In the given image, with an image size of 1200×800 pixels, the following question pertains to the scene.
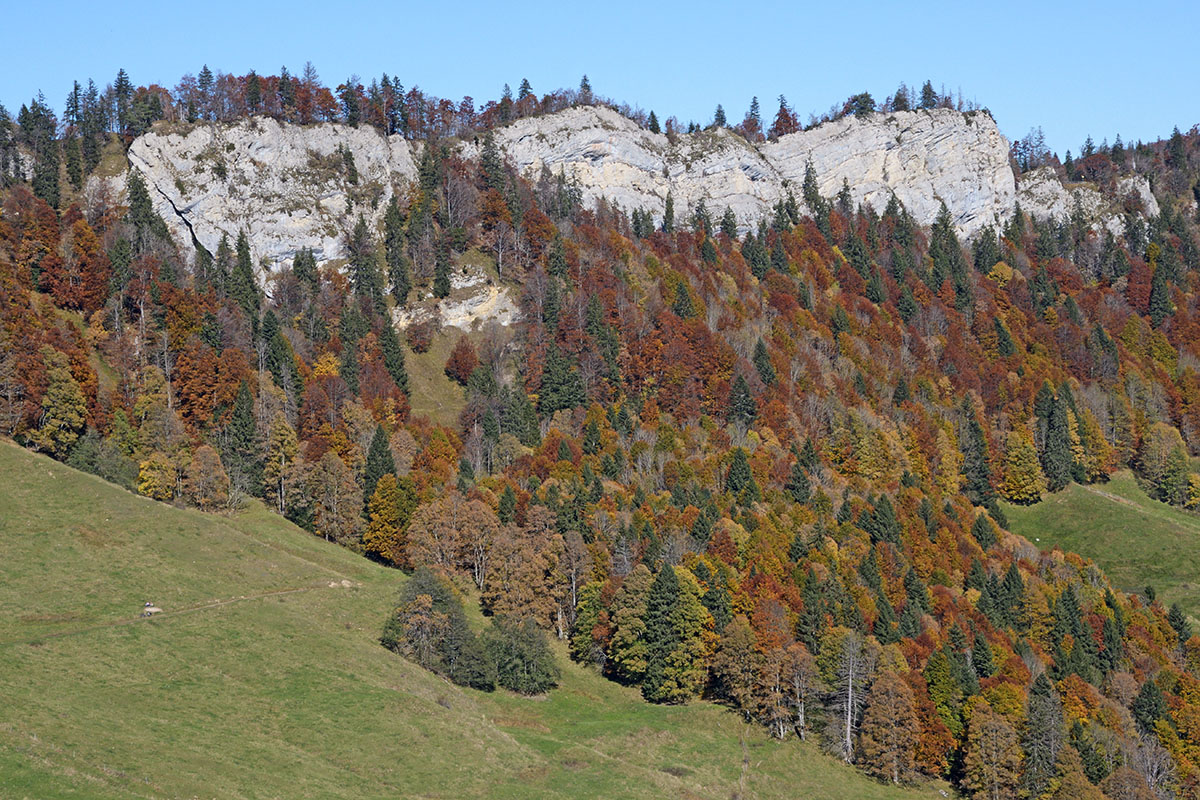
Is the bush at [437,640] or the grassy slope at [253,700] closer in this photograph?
the grassy slope at [253,700]

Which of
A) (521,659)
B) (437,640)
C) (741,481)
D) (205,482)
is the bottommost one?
(521,659)

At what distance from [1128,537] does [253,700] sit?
13491 cm

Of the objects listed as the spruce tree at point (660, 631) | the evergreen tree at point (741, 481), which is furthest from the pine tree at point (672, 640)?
the evergreen tree at point (741, 481)

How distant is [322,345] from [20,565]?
8961cm

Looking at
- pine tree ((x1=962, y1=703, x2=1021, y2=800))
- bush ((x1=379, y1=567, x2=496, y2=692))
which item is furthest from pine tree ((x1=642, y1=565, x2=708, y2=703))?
pine tree ((x1=962, y1=703, x2=1021, y2=800))

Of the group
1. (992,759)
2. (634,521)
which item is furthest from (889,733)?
(634,521)

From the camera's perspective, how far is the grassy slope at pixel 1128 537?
17000 centimetres

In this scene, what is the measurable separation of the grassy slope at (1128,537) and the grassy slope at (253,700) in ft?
243

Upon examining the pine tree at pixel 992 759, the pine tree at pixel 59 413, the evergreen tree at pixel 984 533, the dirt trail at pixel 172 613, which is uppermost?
the pine tree at pixel 59 413

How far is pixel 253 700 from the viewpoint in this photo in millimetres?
92750

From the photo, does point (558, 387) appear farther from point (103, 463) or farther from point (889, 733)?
point (889, 733)

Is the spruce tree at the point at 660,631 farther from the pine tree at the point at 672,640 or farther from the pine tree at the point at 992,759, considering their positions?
the pine tree at the point at 992,759

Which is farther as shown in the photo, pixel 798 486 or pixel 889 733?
pixel 798 486

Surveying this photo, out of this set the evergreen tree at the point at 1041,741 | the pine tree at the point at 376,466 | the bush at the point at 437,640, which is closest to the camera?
the evergreen tree at the point at 1041,741
